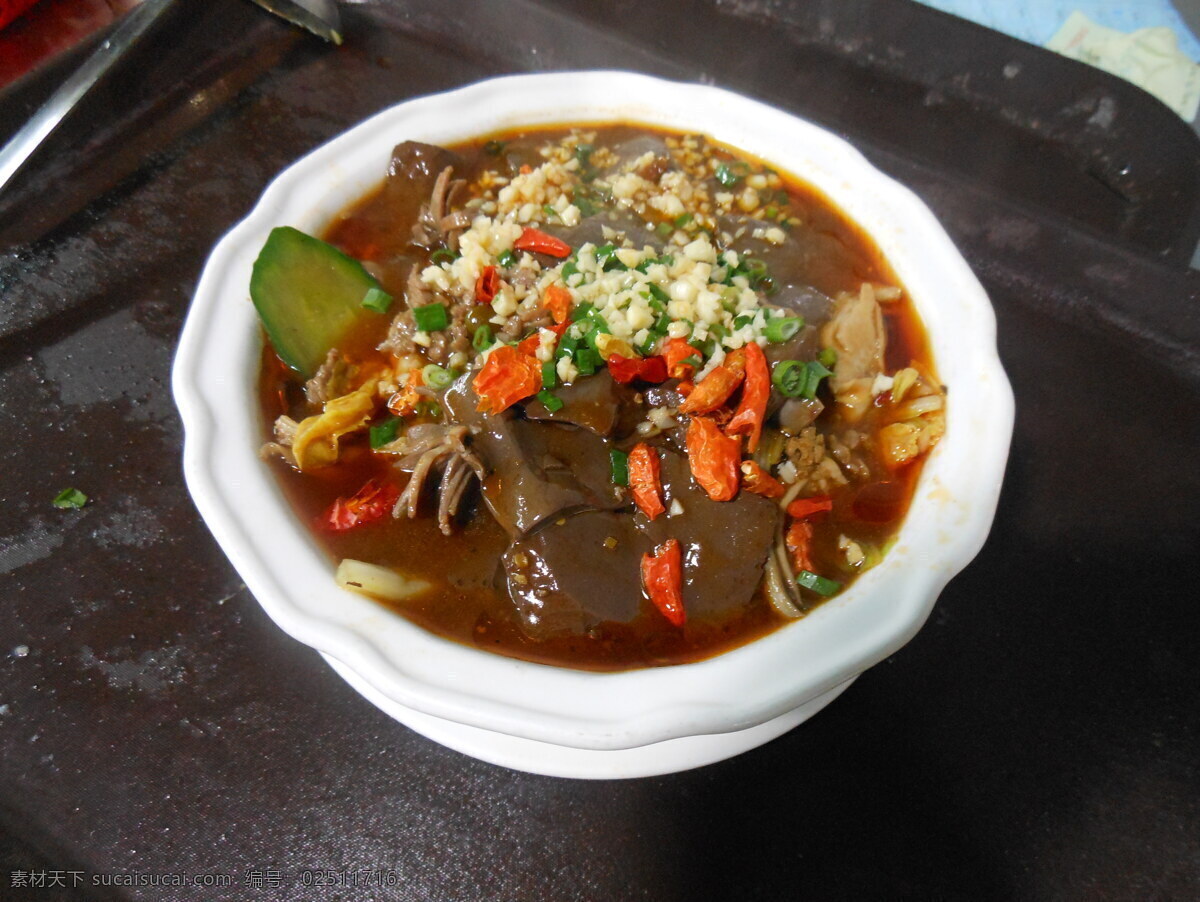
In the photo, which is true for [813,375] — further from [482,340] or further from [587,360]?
[482,340]

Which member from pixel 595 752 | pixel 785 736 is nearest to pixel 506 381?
pixel 595 752

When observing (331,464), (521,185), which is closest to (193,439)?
(331,464)

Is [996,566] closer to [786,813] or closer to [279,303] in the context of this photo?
[786,813]

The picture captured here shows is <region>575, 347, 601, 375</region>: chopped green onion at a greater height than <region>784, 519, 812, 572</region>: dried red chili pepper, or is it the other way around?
<region>575, 347, 601, 375</region>: chopped green onion

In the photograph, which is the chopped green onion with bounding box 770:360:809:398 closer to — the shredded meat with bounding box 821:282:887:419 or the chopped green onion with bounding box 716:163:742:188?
the shredded meat with bounding box 821:282:887:419

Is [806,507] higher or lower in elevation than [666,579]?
higher

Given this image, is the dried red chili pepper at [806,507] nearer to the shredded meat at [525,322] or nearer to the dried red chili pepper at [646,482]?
the dried red chili pepper at [646,482]

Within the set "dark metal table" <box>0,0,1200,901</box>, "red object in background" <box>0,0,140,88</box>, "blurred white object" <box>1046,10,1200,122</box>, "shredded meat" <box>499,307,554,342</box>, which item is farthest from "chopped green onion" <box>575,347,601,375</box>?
"red object in background" <box>0,0,140,88</box>
